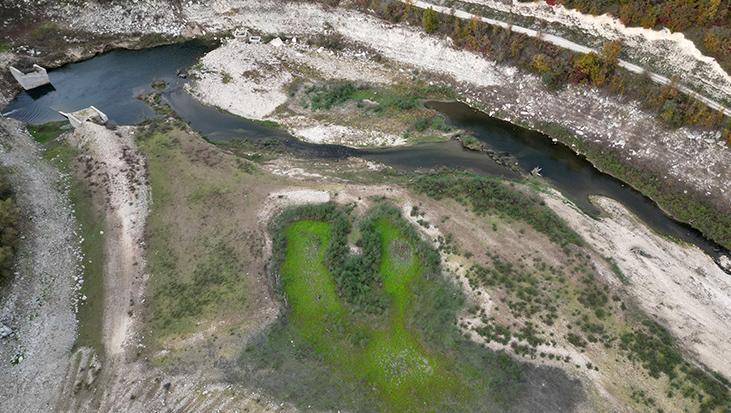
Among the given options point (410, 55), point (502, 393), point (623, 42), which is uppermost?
point (623, 42)

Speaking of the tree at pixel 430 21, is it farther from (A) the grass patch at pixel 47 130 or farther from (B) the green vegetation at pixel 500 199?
(A) the grass patch at pixel 47 130

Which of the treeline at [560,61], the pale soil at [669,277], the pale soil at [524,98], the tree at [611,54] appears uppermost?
the tree at [611,54]

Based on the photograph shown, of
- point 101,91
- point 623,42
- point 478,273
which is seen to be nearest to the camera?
point 478,273

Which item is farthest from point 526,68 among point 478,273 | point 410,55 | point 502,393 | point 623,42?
point 502,393

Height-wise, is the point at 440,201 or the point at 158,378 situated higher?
the point at 440,201

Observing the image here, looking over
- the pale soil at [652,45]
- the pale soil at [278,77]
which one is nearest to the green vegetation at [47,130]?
the pale soil at [278,77]

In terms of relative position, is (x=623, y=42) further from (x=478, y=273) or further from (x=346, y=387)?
(x=346, y=387)
